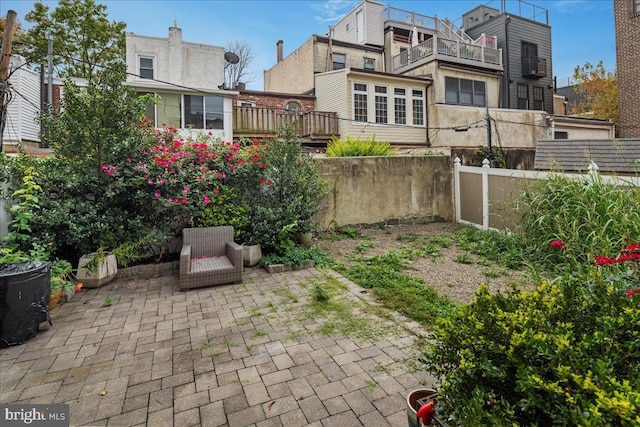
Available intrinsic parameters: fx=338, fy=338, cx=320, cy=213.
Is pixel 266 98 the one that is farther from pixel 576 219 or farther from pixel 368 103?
pixel 576 219

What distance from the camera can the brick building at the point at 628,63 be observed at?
50.1 feet

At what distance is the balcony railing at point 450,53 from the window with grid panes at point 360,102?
414cm

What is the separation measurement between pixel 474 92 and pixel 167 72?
49.4 feet

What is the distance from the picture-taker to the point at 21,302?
3.20m

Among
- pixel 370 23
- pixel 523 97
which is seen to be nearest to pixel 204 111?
pixel 370 23

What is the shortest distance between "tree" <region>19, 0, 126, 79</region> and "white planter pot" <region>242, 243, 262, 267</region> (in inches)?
642

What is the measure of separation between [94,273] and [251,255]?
2262 mm

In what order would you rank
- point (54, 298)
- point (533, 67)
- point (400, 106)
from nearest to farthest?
point (54, 298), point (400, 106), point (533, 67)

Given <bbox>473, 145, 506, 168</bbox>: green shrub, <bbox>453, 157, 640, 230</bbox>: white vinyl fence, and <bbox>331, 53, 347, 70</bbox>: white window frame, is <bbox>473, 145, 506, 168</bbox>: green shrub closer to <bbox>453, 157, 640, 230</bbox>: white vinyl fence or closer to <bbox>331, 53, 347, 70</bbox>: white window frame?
<bbox>453, 157, 640, 230</bbox>: white vinyl fence

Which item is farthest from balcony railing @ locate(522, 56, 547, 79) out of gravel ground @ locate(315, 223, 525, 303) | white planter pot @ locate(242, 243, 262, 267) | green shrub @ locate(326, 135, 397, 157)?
white planter pot @ locate(242, 243, 262, 267)

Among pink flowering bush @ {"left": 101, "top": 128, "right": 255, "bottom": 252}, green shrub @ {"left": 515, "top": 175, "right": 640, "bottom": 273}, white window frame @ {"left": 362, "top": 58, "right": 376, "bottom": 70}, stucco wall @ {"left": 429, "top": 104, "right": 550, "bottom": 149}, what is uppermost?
white window frame @ {"left": 362, "top": 58, "right": 376, "bottom": 70}

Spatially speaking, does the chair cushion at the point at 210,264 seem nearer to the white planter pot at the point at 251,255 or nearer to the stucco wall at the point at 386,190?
the white planter pot at the point at 251,255

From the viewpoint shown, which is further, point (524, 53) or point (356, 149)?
point (524, 53)

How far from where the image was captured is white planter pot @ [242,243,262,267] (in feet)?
19.0
